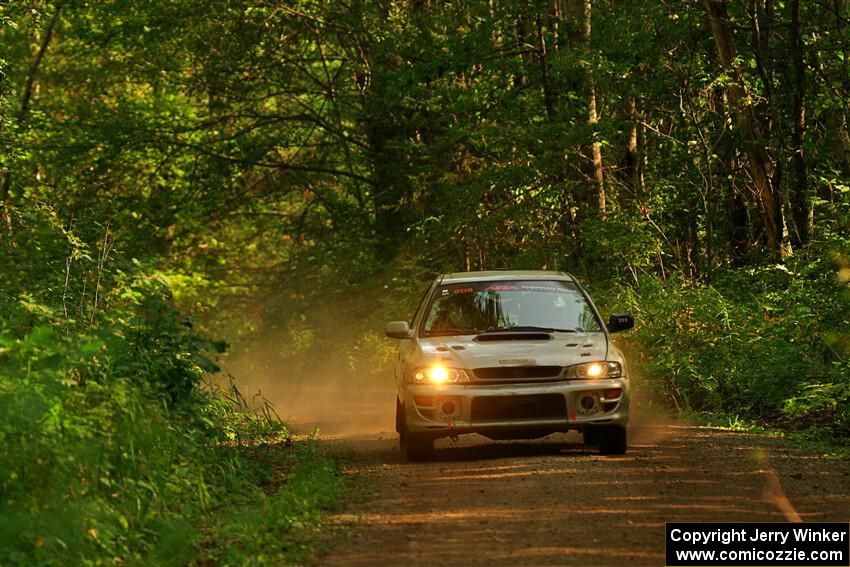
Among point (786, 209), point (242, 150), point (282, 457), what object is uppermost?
point (242, 150)

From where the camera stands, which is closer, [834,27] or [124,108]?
[834,27]

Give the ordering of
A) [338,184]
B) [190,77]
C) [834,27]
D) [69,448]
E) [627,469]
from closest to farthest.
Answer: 1. [69,448]
2. [627,469]
3. [834,27]
4. [190,77]
5. [338,184]

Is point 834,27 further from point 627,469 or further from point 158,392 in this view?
point 158,392

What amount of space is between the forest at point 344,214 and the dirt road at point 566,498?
567 mm

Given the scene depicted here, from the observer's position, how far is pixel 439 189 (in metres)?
27.4

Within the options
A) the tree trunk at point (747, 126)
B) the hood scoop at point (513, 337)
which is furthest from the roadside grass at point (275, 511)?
the tree trunk at point (747, 126)

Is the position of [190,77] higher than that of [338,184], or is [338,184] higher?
[190,77]

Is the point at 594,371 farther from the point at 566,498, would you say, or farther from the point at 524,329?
the point at 566,498

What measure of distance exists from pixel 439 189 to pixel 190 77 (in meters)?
6.65

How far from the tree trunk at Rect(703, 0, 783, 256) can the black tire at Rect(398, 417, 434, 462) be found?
1006 centimetres

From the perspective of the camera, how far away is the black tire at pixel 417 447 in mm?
12000

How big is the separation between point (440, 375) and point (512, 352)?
2.17 ft

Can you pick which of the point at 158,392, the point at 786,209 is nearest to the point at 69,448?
the point at 158,392

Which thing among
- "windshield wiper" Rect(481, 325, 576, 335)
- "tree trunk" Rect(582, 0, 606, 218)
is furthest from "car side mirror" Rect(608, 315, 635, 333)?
"tree trunk" Rect(582, 0, 606, 218)
